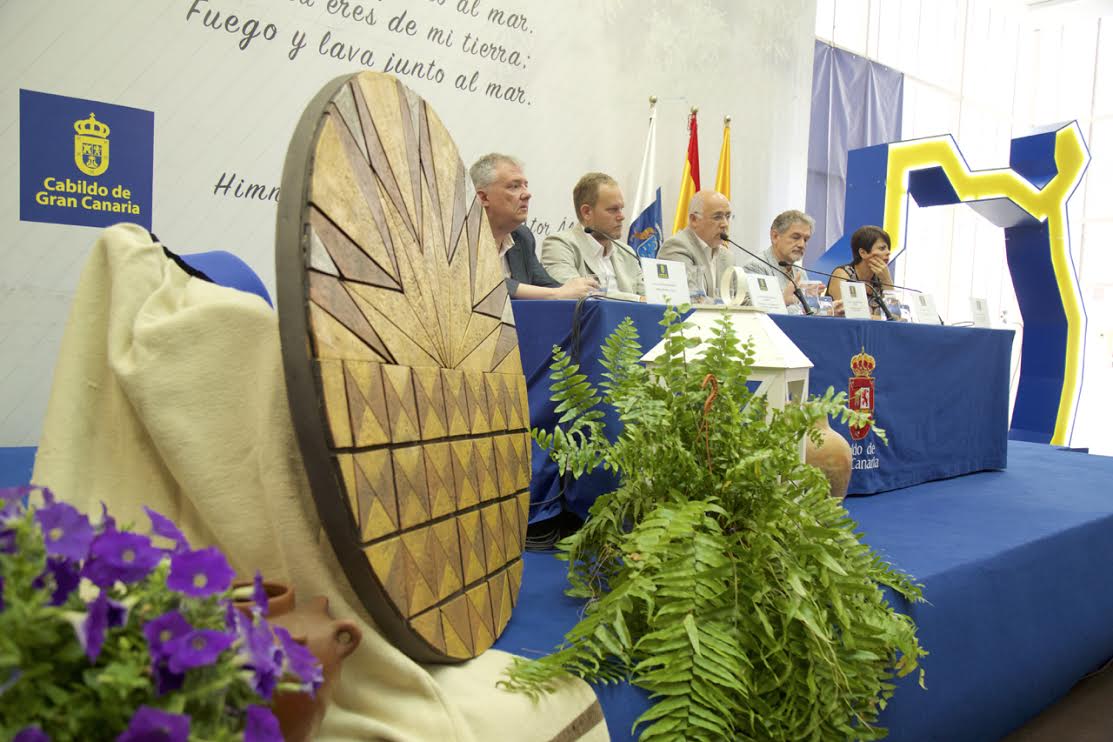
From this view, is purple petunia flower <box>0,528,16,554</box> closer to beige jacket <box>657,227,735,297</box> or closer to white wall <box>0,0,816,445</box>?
white wall <box>0,0,816,445</box>

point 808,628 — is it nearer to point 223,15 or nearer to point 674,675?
point 674,675

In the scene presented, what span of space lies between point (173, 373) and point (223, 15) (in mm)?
2789

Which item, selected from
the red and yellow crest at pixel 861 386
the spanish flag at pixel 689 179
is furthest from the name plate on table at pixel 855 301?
the spanish flag at pixel 689 179

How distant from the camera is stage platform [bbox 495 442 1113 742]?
4.33 ft

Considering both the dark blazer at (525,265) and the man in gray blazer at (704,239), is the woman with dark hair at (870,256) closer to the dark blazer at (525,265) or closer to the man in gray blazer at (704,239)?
the man in gray blazer at (704,239)

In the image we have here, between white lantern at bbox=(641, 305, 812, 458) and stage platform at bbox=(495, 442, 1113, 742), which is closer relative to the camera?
stage platform at bbox=(495, 442, 1113, 742)

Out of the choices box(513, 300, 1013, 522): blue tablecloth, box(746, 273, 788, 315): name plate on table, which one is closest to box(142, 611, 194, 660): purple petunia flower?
box(513, 300, 1013, 522): blue tablecloth

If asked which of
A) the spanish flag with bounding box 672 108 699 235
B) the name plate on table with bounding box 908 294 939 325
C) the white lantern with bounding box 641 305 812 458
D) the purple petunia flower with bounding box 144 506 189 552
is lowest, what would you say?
the purple petunia flower with bounding box 144 506 189 552

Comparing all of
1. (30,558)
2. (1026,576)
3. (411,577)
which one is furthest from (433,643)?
(1026,576)

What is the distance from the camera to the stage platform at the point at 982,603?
132 centimetres

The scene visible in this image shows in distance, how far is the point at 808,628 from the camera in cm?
100

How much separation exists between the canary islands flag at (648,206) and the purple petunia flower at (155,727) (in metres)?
4.08

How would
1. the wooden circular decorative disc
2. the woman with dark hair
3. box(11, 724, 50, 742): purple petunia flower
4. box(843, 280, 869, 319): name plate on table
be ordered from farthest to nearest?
the woman with dark hair < box(843, 280, 869, 319): name plate on table < the wooden circular decorative disc < box(11, 724, 50, 742): purple petunia flower

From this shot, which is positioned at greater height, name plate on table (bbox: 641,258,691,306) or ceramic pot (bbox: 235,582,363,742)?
name plate on table (bbox: 641,258,691,306)
